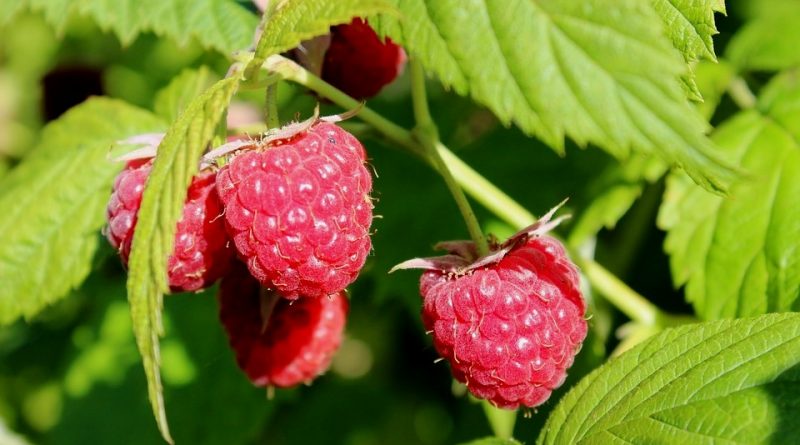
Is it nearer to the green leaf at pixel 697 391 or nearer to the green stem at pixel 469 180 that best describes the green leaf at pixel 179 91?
the green stem at pixel 469 180

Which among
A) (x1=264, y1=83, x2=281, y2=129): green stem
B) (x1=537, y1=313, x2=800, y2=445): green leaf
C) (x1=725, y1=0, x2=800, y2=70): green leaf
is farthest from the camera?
(x1=725, y1=0, x2=800, y2=70): green leaf

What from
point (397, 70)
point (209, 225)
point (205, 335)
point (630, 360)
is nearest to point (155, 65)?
point (205, 335)

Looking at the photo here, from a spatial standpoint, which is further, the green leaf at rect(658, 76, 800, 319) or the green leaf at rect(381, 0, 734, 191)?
the green leaf at rect(658, 76, 800, 319)

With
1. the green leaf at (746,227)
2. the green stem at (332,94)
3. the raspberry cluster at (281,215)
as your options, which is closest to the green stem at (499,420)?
the green leaf at (746,227)

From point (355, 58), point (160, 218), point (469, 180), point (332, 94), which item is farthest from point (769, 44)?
point (160, 218)

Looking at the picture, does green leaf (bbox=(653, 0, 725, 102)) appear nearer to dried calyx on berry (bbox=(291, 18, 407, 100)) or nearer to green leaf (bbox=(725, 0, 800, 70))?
dried calyx on berry (bbox=(291, 18, 407, 100))

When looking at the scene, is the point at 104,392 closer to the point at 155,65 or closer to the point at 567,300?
the point at 155,65

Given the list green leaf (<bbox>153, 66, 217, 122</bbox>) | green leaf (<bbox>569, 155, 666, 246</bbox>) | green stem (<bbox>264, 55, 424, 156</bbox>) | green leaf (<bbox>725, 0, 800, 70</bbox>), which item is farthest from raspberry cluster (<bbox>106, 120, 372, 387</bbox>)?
green leaf (<bbox>725, 0, 800, 70</bbox>)
